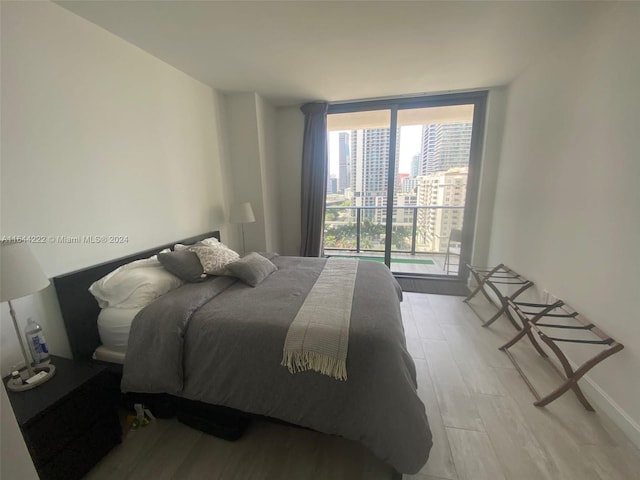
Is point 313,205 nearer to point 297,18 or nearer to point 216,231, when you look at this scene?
point 216,231

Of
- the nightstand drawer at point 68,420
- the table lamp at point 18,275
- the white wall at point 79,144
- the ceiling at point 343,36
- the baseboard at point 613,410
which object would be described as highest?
the ceiling at point 343,36

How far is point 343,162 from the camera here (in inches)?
150

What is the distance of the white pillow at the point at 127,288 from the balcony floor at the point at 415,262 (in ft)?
9.61

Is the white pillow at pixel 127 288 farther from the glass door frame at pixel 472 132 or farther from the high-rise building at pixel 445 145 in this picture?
the high-rise building at pixel 445 145

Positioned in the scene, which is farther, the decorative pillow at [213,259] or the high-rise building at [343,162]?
the high-rise building at [343,162]

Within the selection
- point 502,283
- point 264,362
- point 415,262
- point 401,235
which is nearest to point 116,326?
point 264,362

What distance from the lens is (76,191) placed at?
1624 mm

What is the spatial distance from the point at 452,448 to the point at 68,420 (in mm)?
1911

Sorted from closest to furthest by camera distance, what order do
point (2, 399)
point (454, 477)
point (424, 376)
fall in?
point (2, 399)
point (454, 477)
point (424, 376)

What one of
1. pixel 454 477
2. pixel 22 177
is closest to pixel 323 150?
pixel 22 177

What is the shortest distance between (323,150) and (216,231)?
5.80ft

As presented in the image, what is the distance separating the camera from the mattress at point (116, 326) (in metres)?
1.59

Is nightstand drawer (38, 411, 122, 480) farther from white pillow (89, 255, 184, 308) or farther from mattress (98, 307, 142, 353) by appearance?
white pillow (89, 255, 184, 308)

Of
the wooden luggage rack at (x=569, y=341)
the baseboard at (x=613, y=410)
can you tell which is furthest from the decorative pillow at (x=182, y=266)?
the baseboard at (x=613, y=410)
